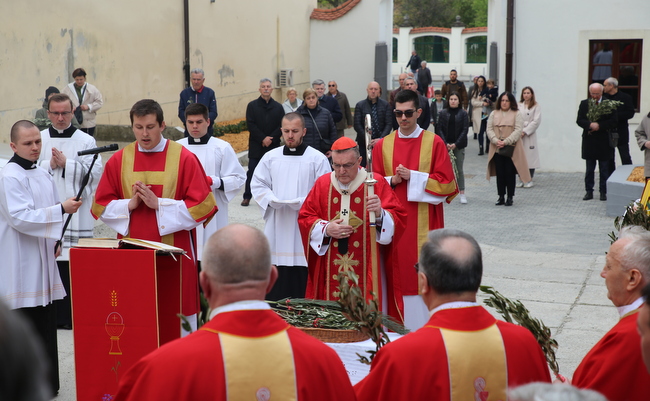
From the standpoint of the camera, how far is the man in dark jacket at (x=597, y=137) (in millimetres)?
13242

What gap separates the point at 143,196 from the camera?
581 cm

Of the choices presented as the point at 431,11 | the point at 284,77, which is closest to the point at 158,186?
the point at 284,77

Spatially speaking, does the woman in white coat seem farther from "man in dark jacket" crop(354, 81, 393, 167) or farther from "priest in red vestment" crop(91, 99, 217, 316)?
"priest in red vestment" crop(91, 99, 217, 316)

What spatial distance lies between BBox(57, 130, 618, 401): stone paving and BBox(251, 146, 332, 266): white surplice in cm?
197

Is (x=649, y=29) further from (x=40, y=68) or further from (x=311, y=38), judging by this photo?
(x=311, y=38)

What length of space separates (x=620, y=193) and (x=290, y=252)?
6584 mm

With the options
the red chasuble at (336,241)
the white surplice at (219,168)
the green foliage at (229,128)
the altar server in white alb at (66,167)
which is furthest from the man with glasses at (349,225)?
the green foliage at (229,128)

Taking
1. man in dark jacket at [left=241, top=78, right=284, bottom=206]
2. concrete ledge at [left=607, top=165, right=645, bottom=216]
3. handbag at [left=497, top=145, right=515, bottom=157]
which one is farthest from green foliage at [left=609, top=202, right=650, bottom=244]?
man in dark jacket at [left=241, top=78, right=284, bottom=206]

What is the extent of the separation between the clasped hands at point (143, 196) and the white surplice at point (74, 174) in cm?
150

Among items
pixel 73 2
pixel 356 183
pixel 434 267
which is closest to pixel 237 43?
pixel 73 2

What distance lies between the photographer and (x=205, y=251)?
9.43 ft

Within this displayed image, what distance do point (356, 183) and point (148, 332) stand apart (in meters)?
1.92

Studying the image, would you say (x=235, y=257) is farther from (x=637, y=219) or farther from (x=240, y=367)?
(x=637, y=219)

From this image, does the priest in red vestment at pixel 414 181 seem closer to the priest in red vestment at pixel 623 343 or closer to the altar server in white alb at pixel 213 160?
the altar server in white alb at pixel 213 160
